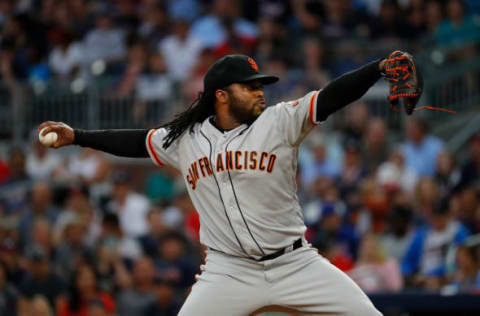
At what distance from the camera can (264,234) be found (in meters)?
5.33

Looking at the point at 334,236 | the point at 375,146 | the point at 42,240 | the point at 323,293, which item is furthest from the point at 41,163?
the point at 323,293

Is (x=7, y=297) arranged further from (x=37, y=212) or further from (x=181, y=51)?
(x=181, y=51)

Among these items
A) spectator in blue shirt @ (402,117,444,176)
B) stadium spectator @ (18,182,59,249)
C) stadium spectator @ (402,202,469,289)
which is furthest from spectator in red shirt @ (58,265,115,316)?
spectator in blue shirt @ (402,117,444,176)

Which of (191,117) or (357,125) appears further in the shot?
(357,125)

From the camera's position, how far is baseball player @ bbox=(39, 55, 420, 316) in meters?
5.27

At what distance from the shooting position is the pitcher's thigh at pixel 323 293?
5.22 metres

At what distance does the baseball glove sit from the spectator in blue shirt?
6.16 meters

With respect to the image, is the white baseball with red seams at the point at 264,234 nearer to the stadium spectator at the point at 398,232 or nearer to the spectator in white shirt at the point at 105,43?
the stadium spectator at the point at 398,232

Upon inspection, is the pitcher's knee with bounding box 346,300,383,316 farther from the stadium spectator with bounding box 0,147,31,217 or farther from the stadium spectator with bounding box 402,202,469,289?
the stadium spectator with bounding box 0,147,31,217

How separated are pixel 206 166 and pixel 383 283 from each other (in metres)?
3.70

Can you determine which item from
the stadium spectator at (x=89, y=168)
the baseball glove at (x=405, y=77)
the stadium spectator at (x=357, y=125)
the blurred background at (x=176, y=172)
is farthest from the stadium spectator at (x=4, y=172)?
the baseball glove at (x=405, y=77)

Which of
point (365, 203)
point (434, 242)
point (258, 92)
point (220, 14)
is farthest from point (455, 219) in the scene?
point (220, 14)

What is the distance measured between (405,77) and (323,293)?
1.22 meters

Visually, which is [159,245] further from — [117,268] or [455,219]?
[455,219]
